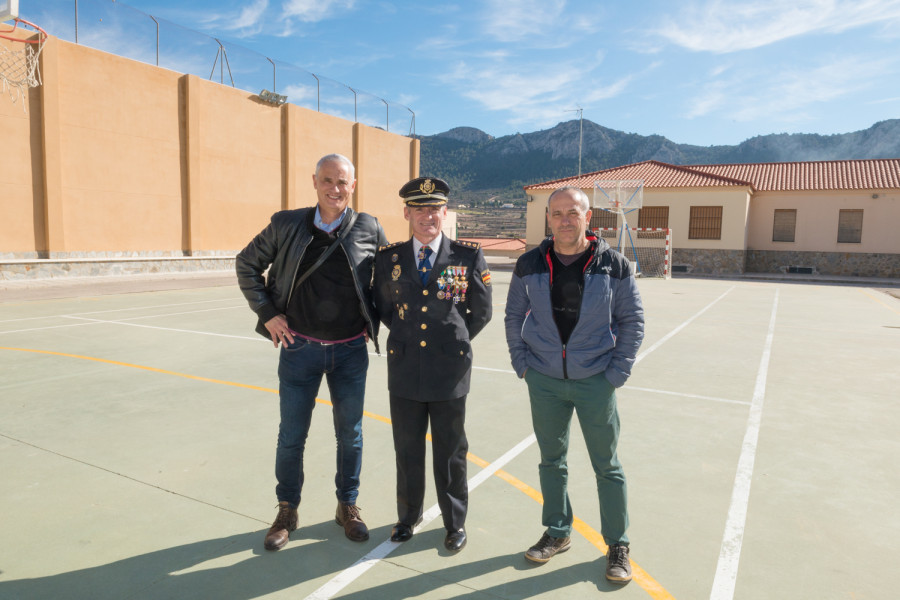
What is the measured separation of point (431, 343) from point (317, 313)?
682 millimetres

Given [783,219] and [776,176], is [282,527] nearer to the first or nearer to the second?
[783,219]

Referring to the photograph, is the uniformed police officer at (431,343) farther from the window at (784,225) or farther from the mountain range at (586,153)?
the mountain range at (586,153)

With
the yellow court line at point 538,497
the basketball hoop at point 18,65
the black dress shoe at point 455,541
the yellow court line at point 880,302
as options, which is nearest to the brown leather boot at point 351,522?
the black dress shoe at point 455,541

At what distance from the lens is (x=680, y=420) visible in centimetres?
570

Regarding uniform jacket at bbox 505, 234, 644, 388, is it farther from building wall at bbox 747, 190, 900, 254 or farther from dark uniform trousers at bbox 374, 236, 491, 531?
building wall at bbox 747, 190, 900, 254

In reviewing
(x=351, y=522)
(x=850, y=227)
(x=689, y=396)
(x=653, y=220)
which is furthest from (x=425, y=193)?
(x=850, y=227)

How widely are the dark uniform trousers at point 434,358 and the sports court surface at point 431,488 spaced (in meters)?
0.35

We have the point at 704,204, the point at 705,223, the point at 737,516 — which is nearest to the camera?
the point at 737,516

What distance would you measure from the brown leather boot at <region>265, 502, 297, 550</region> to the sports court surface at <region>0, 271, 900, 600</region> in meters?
0.07

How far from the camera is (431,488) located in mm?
4191

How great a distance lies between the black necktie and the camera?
131 inches

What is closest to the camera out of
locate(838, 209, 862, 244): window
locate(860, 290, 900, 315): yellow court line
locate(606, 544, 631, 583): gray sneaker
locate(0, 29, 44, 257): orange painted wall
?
locate(606, 544, 631, 583): gray sneaker

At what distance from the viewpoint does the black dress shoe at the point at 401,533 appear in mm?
3352

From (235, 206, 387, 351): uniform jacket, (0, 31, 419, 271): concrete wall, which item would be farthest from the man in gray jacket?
(0, 31, 419, 271): concrete wall
